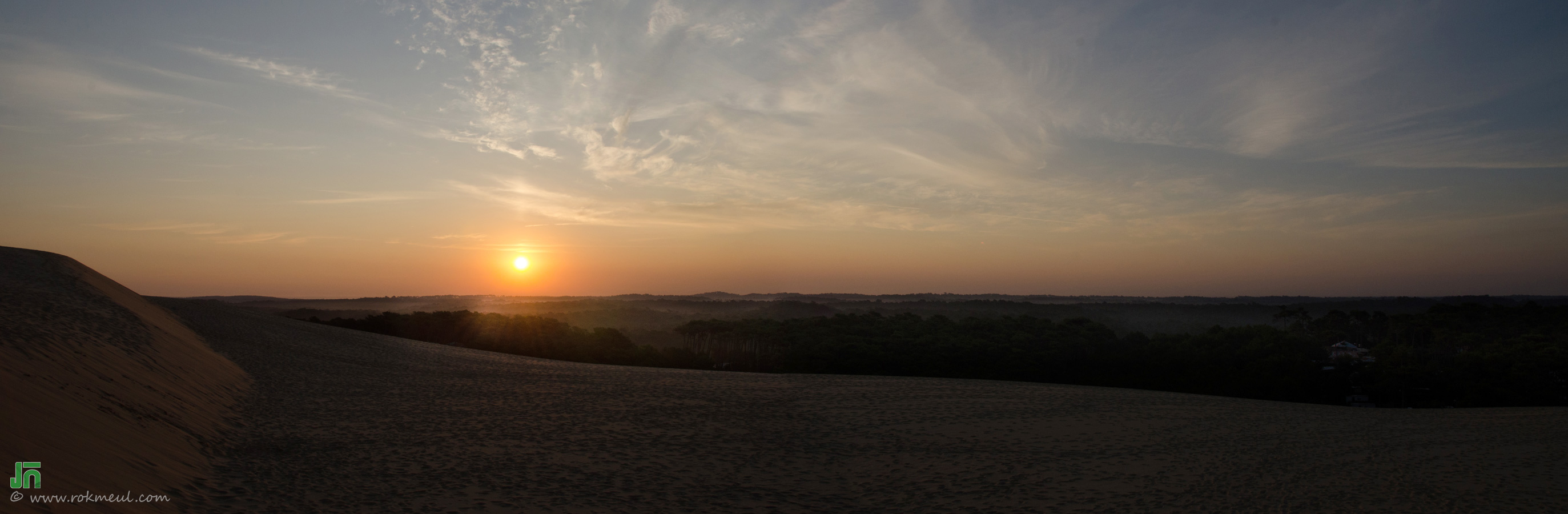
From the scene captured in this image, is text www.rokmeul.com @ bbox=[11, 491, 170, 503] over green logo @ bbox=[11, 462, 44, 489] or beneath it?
beneath

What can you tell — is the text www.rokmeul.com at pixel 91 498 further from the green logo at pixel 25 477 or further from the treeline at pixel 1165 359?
the treeline at pixel 1165 359

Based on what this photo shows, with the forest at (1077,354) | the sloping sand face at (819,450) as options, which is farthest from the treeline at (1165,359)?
the sloping sand face at (819,450)

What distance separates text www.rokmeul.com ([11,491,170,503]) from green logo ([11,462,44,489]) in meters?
0.14

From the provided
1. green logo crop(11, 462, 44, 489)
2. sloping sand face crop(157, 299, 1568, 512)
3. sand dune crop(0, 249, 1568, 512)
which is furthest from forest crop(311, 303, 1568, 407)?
green logo crop(11, 462, 44, 489)

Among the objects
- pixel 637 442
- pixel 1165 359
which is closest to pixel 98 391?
pixel 637 442

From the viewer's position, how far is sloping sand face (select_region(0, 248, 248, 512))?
6969 mm

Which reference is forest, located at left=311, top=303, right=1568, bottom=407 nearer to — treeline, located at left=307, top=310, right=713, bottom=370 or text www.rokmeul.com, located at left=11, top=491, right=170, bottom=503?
treeline, located at left=307, top=310, right=713, bottom=370

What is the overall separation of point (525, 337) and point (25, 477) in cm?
3063

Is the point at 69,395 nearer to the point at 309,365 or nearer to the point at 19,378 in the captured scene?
the point at 19,378

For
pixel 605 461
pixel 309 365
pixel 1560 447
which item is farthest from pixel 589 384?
pixel 1560 447

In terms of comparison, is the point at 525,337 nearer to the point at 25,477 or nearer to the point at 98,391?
the point at 98,391

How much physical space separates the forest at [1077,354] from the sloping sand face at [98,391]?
53.7 feet

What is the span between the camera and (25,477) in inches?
241

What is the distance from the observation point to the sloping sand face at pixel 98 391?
6969mm
